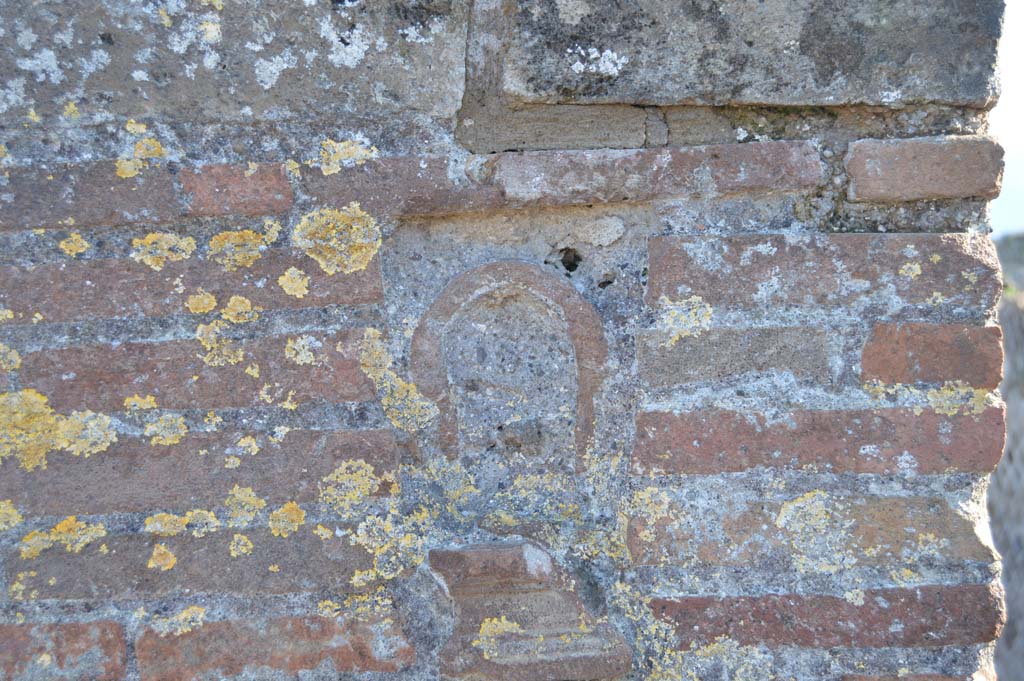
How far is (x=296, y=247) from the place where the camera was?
1182 millimetres

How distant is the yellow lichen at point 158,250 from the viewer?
1172 mm

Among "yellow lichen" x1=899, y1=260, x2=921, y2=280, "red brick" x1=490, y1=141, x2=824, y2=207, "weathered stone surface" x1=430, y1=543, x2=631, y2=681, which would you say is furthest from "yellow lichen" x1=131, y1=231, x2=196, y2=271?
"yellow lichen" x1=899, y1=260, x2=921, y2=280

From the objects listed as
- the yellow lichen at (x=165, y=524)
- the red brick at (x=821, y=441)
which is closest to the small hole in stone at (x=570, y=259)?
the red brick at (x=821, y=441)

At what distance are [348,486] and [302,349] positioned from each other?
0.71 feet

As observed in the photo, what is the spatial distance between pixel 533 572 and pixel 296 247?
23.3 inches

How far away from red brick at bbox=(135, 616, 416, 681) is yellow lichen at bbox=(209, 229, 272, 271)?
53cm

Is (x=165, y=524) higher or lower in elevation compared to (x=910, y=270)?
lower

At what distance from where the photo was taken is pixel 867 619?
3.90ft

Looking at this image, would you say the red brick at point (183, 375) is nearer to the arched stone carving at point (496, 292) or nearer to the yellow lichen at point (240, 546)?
the arched stone carving at point (496, 292)


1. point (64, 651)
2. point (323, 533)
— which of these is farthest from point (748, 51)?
point (64, 651)

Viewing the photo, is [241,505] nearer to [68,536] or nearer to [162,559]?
[162,559]

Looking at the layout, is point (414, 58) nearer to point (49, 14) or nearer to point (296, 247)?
point (296, 247)

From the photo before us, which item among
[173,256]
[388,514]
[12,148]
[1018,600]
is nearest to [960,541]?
[388,514]

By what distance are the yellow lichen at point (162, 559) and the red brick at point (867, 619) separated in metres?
0.77
